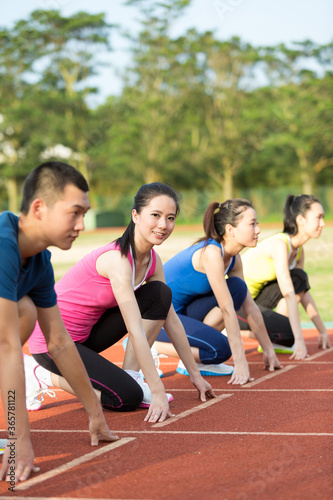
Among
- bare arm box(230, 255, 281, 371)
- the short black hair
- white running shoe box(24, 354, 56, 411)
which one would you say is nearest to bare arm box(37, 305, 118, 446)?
the short black hair

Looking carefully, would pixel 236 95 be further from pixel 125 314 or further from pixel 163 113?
pixel 125 314

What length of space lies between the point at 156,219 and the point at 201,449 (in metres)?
1.34

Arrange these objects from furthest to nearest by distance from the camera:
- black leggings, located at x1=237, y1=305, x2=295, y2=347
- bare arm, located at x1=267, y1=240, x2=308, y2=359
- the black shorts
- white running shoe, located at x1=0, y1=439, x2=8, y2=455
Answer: the black shorts
black leggings, located at x1=237, y1=305, x2=295, y2=347
bare arm, located at x1=267, y1=240, x2=308, y2=359
white running shoe, located at x1=0, y1=439, x2=8, y2=455

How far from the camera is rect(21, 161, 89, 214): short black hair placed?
2680mm

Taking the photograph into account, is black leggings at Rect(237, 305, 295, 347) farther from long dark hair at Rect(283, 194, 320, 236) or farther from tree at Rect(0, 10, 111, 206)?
tree at Rect(0, 10, 111, 206)

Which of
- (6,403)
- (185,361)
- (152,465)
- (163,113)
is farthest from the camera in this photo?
(163,113)

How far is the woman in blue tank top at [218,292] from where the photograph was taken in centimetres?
466

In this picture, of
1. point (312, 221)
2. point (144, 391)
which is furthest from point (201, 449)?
point (312, 221)

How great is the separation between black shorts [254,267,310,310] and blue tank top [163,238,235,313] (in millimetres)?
1041

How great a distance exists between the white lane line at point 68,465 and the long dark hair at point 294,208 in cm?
300

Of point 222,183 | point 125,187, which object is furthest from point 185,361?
point 125,187

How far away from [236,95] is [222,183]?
5.85 m

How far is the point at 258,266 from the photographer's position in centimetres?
608

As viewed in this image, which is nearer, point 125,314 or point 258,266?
point 125,314
